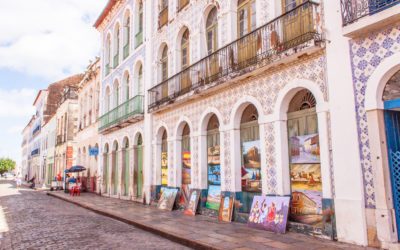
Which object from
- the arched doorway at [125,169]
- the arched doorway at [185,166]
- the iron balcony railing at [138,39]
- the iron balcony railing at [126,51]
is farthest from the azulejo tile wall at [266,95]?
the iron balcony railing at [126,51]

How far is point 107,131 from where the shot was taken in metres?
20.3

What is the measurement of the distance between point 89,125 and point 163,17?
12.7 m

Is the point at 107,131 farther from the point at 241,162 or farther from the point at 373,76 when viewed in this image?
the point at 373,76

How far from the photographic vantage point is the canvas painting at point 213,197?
10391 millimetres

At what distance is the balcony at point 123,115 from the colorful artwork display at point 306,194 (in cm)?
922

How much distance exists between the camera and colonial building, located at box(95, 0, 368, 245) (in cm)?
Answer: 688

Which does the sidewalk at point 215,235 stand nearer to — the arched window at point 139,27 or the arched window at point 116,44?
the arched window at point 139,27

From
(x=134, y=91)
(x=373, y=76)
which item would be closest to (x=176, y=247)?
(x=373, y=76)

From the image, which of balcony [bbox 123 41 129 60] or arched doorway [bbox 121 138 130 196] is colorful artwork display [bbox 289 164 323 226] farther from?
balcony [bbox 123 41 129 60]

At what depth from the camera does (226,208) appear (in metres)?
9.60

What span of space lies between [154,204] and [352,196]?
30.6 feet

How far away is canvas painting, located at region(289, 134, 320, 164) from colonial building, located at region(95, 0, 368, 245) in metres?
0.02

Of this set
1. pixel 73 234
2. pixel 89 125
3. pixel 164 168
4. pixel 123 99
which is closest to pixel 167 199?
pixel 164 168

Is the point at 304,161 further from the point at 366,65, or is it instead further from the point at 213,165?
the point at 213,165
